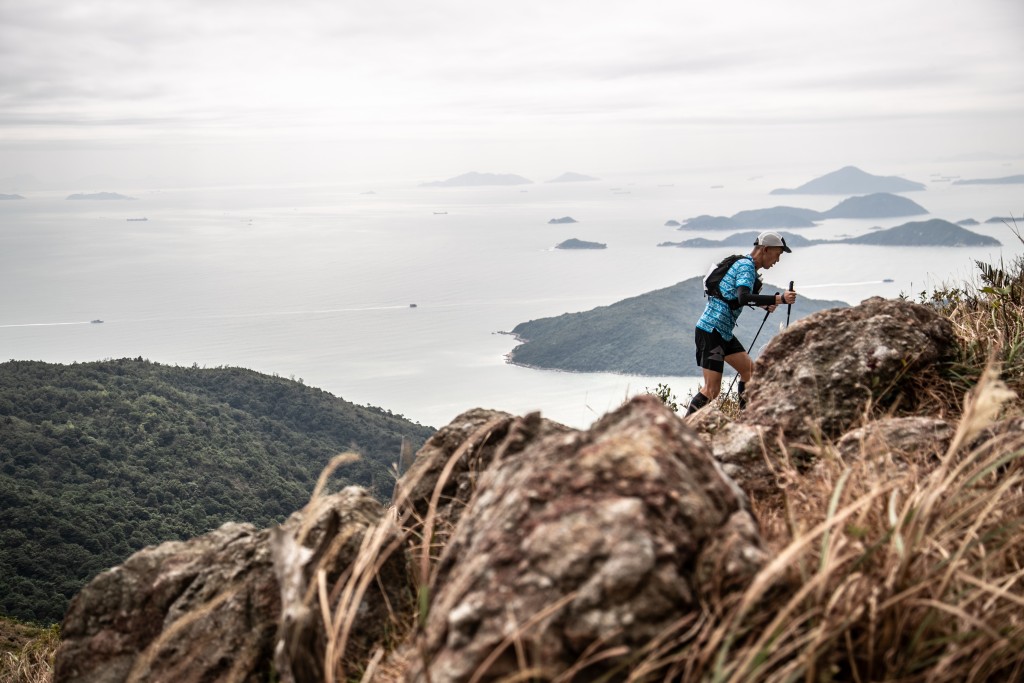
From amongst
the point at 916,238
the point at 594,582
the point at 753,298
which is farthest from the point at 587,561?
the point at 916,238

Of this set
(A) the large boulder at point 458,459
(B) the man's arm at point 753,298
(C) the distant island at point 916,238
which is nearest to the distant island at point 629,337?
(C) the distant island at point 916,238

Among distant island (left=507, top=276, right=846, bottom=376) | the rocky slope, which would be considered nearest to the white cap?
the rocky slope

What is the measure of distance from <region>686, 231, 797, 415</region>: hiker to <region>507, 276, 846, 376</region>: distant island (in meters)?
101

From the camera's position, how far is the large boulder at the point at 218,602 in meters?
2.80

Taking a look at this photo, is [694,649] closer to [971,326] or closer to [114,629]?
[114,629]

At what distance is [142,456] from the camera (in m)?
67.2

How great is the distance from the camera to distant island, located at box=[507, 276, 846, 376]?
112 m

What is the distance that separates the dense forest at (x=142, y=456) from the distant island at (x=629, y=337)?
140 ft

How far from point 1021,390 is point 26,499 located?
2488 inches

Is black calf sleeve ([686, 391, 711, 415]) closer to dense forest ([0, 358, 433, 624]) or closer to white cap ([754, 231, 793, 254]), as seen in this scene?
white cap ([754, 231, 793, 254])

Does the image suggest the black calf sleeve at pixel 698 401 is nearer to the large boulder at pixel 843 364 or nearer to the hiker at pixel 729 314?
the hiker at pixel 729 314

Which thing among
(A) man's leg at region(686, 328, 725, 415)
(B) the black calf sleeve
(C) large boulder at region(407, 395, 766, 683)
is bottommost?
(B) the black calf sleeve

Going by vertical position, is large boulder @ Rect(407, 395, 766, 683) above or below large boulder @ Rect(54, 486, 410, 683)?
above

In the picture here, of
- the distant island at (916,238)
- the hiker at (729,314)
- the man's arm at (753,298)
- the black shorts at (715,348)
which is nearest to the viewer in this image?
the man's arm at (753,298)
